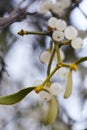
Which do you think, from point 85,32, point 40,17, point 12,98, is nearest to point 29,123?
point 40,17

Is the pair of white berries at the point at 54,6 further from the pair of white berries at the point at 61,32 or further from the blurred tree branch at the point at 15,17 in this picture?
the pair of white berries at the point at 61,32

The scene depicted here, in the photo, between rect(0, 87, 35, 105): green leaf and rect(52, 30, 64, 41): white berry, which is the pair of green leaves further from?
rect(52, 30, 64, 41): white berry

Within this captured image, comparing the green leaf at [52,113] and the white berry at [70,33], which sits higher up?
the white berry at [70,33]

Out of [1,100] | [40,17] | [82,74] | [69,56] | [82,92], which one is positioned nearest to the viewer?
[1,100]

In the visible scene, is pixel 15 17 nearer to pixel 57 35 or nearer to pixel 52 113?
pixel 57 35

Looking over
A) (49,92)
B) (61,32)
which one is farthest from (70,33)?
(49,92)

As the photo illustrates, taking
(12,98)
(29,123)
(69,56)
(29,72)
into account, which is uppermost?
(12,98)

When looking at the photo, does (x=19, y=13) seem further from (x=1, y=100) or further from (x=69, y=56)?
(x=69, y=56)

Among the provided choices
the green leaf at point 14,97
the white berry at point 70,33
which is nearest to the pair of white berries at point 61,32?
the white berry at point 70,33

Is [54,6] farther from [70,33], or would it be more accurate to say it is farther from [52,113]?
[52,113]

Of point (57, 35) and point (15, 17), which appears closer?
point (57, 35)

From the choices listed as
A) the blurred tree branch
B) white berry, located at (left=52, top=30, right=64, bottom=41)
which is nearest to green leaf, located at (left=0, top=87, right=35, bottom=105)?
white berry, located at (left=52, top=30, right=64, bottom=41)
